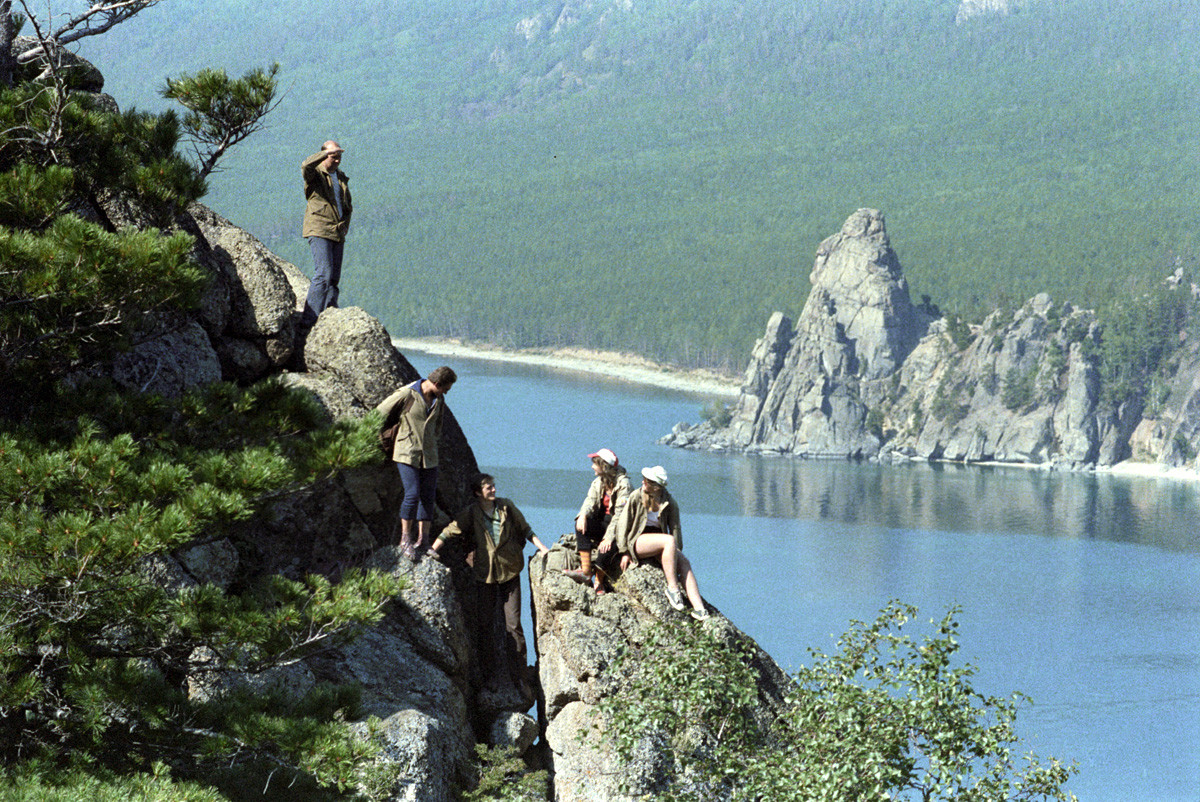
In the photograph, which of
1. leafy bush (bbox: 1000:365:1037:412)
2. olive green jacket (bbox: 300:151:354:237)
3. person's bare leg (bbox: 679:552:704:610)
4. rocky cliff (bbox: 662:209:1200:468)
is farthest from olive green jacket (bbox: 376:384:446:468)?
leafy bush (bbox: 1000:365:1037:412)

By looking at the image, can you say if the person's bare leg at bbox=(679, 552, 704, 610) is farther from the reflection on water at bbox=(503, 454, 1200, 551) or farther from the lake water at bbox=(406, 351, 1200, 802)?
the reflection on water at bbox=(503, 454, 1200, 551)

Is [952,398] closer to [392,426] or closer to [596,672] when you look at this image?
[596,672]

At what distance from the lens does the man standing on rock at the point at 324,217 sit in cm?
1069

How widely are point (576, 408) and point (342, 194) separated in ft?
426

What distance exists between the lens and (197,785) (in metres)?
6.83

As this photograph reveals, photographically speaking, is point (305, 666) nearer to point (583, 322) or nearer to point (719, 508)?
point (719, 508)

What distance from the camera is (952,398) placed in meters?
129

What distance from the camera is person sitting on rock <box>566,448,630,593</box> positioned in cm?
1049

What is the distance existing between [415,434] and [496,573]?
1372 millimetres

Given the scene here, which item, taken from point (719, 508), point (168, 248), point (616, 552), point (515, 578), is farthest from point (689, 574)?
point (719, 508)

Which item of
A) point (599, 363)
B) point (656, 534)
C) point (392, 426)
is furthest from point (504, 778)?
point (599, 363)

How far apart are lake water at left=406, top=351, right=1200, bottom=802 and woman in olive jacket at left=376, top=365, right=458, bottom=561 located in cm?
5440

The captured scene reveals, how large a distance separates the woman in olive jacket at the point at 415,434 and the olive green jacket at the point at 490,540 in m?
0.52

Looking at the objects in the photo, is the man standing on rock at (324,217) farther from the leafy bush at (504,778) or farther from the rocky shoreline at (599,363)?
the rocky shoreline at (599,363)
